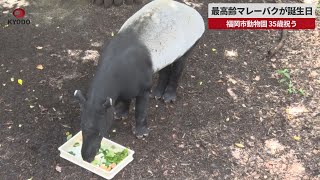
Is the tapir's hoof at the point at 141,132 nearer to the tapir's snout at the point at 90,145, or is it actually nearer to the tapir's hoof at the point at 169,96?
the tapir's hoof at the point at 169,96

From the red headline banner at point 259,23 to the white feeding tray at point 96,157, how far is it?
3.66 meters

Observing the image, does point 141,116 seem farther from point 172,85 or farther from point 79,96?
point 79,96

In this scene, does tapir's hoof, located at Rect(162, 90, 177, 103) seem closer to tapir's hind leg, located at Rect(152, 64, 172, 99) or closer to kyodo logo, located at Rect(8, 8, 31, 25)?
tapir's hind leg, located at Rect(152, 64, 172, 99)

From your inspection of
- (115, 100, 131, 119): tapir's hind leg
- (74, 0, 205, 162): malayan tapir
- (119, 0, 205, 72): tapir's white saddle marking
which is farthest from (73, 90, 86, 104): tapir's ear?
(115, 100, 131, 119): tapir's hind leg

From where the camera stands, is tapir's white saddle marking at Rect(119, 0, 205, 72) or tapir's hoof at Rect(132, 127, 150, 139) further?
tapir's hoof at Rect(132, 127, 150, 139)

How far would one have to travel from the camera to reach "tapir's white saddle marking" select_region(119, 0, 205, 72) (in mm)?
5355

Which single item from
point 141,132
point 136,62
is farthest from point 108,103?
point 141,132

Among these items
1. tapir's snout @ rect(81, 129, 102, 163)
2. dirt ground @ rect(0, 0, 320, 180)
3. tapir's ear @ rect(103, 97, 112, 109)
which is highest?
tapir's ear @ rect(103, 97, 112, 109)

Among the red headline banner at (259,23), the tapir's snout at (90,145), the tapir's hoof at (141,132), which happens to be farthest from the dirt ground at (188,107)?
the tapir's snout at (90,145)

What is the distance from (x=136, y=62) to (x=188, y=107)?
54.9 inches

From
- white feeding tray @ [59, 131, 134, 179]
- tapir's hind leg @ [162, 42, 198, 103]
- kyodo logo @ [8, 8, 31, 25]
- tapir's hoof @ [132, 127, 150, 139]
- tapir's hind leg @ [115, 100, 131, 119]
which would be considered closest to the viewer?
white feeding tray @ [59, 131, 134, 179]

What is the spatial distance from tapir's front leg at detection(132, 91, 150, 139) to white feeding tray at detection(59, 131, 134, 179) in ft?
1.38

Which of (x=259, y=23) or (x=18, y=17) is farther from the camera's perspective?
(x=259, y=23)

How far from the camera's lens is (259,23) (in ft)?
27.3
